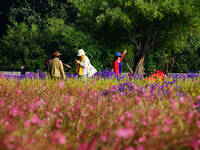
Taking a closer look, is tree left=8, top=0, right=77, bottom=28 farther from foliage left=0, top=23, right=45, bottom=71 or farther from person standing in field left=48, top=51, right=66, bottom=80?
person standing in field left=48, top=51, right=66, bottom=80

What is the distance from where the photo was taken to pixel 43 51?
1880 centimetres

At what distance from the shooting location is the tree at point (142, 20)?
13852mm

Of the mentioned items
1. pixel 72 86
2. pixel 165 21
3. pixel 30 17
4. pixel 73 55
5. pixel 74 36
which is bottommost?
pixel 72 86

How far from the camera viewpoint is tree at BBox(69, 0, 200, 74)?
13.9 m

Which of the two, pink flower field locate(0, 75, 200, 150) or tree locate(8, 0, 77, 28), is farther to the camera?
tree locate(8, 0, 77, 28)

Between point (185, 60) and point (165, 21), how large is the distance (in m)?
9.86

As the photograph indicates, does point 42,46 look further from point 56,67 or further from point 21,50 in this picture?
point 56,67

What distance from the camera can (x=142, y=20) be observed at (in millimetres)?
15898

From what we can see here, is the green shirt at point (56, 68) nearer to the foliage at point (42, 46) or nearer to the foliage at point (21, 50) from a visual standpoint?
the foliage at point (42, 46)

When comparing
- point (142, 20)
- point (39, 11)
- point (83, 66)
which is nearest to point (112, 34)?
point (142, 20)

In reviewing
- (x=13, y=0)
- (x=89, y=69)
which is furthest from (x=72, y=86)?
(x=13, y=0)

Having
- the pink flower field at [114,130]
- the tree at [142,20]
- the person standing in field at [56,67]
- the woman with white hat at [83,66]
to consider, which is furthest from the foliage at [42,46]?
the pink flower field at [114,130]

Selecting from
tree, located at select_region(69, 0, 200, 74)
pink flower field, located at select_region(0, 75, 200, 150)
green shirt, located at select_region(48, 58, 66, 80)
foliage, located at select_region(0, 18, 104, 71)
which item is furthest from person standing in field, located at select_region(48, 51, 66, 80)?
foliage, located at select_region(0, 18, 104, 71)

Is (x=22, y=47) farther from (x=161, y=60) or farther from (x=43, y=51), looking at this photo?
(x=161, y=60)
